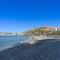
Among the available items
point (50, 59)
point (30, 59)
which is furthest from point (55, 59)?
point (30, 59)

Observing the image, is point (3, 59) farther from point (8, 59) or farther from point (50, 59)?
point (50, 59)

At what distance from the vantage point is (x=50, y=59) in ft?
118

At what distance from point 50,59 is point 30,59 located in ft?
8.68

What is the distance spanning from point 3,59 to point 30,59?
357 cm

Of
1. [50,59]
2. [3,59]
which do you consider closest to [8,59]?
[3,59]

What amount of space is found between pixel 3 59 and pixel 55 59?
Result: 680cm

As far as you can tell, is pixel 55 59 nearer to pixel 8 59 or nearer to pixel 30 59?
pixel 30 59

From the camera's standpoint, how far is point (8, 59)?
35.8 meters

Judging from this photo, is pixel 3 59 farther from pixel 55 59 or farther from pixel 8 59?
pixel 55 59

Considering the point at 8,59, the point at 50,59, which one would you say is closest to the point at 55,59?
the point at 50,59

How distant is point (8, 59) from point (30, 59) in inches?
115

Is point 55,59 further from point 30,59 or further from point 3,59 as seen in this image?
point 3,59

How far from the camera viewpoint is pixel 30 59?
36.2 metres
